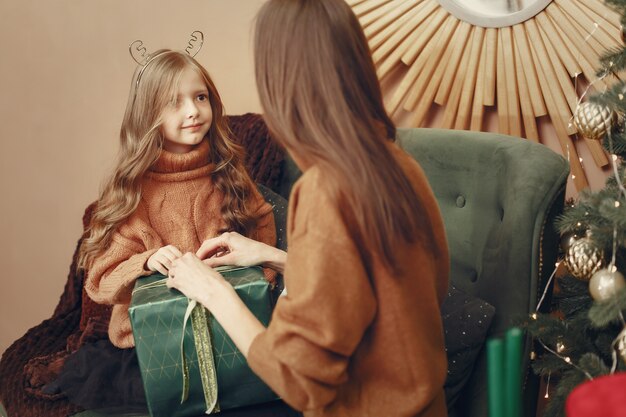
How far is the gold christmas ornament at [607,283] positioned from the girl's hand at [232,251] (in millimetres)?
671

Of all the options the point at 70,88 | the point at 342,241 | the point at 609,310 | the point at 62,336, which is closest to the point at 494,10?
the point at 609,310

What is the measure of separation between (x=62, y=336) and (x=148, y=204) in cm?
56

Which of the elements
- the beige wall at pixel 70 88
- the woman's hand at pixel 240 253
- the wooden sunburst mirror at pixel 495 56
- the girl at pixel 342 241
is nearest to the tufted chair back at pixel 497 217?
the wooden sunburst mirror at pixel 495 56

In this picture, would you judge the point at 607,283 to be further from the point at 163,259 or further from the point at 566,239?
the point at 163,259

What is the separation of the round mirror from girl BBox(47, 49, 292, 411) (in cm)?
78

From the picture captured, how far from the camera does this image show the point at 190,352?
4.32ft

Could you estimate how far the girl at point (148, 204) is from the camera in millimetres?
1586

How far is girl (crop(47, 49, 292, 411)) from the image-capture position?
→ 5.20ft

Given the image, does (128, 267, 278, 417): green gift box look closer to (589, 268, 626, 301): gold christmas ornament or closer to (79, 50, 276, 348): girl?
(79, 50, 276, 348): girl

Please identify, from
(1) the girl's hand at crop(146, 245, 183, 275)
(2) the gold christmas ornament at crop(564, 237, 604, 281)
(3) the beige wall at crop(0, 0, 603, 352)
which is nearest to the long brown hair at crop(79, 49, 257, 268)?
(1) the girl's hand at crop(146, 245, 183, 275)

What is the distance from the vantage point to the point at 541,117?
202 cm

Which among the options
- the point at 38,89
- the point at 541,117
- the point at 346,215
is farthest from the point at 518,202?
the point at 38,89

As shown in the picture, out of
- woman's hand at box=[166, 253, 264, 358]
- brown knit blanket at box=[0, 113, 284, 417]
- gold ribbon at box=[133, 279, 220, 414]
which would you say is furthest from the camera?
brown knit blanket at box=[0, 113, 284, 417]

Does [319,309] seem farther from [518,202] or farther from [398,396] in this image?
[518,202]
